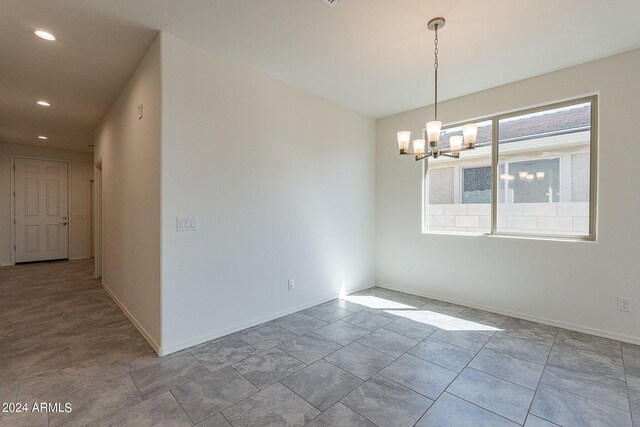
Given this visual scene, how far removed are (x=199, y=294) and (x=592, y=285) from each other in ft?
13.2

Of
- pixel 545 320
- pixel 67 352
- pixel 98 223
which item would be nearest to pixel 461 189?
pixel 545 320

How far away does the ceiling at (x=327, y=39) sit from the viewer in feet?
7.16

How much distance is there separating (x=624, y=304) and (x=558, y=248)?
71 cm

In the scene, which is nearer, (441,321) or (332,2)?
(332,2)

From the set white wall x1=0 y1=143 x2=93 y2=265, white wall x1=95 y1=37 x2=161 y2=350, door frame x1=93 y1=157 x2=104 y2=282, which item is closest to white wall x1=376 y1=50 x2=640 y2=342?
white wall x1=95 y1=37 x2=161 y2=350

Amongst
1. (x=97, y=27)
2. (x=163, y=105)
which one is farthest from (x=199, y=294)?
(x=97, y=27)

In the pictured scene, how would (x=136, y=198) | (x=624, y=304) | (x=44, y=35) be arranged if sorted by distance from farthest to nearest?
(x=136, y=198)
(x=624, y=304)
(x=44, y=35)

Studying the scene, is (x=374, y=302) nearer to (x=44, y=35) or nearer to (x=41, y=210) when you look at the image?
(x=44, y=35)

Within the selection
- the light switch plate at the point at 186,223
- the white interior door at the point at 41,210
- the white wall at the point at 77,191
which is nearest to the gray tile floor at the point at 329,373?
the light switch plate at the point at 186,223

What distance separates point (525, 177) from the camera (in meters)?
3.45

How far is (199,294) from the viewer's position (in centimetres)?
273

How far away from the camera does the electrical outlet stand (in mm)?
2773

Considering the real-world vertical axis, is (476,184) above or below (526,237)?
above

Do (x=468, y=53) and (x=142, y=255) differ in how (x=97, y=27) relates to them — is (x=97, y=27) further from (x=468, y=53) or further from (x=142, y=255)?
(x=468, y=53)
